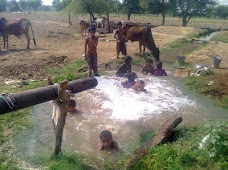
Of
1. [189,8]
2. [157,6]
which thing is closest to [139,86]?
[157,6]

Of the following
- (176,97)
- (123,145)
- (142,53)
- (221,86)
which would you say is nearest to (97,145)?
(123,145)

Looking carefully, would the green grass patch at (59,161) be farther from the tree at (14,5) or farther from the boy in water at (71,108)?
the tree at (14,5)

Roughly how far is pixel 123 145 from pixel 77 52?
1007 centimetres

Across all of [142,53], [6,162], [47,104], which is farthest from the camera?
[142,53]

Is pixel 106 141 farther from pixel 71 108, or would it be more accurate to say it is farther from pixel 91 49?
pixel 91 49

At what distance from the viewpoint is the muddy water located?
6297mm

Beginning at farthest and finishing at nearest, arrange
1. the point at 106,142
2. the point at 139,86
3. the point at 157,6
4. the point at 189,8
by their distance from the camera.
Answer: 1. the point at 157,6
2. the point at 189,8
3. the point at 139,86
4. the point at 106,142

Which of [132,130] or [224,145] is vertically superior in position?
[224,145]

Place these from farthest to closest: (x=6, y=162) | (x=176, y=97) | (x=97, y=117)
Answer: (x=176, y=97)
(x=97, y=117)
(x=6, y=162)

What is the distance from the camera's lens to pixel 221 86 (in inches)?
374

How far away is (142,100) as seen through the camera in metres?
8.96

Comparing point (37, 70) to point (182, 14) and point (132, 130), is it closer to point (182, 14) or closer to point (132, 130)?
point (132, 130)

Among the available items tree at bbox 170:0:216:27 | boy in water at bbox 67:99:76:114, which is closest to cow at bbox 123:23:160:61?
boy in water at bbox 67:99:76:114

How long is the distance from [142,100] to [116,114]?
4.60ft
